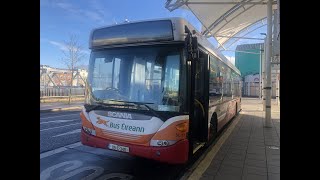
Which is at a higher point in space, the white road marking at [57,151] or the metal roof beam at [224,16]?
the metal roof beam at [224,16]

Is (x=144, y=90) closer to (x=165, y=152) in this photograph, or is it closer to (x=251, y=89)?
(x=165, y=152)

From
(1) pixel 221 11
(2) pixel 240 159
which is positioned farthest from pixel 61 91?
(2) pixel 240 159

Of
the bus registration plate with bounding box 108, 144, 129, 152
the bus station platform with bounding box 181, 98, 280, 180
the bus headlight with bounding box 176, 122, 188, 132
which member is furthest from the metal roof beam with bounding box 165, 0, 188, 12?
the bus registration plate with bounding box 108, 144, 129, 152

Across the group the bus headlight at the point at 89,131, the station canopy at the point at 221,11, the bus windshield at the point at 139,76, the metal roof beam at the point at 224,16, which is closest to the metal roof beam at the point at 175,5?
the station canopy at the point at 221,11

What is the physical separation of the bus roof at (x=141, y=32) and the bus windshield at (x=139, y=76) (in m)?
0.17

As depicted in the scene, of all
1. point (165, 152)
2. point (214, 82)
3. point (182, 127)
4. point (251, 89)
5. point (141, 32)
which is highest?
point (141, 32)

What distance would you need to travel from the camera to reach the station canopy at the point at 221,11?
55.0ft

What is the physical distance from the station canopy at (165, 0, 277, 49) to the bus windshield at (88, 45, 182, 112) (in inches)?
416

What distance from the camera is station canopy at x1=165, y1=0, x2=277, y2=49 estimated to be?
660 inches

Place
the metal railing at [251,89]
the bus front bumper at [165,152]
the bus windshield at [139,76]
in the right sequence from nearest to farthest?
1. the bus front bumper at [165,152]
2. the bus windshield at [139,76]
3. the metal railing at [251,89]

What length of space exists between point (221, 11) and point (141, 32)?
15.1 m

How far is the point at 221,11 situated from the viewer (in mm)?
19250

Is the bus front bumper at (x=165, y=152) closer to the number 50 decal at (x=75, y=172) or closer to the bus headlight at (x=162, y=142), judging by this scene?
the bus headlight at (x=162, y=142)

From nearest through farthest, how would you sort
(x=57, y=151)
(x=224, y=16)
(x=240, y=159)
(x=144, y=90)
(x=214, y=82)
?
(x=144, y=90) < (x=240, y=159) < (x=57, y=151) < (x=214, y=82) < (x=224, y=16)
